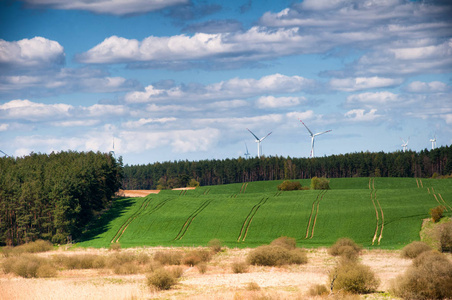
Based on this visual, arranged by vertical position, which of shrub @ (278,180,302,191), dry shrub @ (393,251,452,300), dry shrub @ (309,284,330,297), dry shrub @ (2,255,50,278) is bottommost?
dry shrub @ (2,255,50,278)

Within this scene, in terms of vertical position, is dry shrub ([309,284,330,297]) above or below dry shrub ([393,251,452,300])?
below

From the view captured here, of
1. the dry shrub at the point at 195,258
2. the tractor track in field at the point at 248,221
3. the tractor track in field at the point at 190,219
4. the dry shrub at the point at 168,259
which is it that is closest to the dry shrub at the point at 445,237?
the dry shrub at the point at 195,258

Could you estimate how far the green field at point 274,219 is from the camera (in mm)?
92256

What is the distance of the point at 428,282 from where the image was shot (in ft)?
122

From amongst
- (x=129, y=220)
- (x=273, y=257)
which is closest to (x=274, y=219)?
(x=129, y=220)

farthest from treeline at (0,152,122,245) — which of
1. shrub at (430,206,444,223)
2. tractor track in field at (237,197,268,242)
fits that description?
shrub at (430,206,444,223)

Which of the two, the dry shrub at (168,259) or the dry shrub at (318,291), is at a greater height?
the dry shrub at (318,291)

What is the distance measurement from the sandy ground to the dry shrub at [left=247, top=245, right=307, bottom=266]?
1.79 m

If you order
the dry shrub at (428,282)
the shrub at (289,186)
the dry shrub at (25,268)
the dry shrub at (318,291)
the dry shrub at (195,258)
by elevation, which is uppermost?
the shrub at (289,186)

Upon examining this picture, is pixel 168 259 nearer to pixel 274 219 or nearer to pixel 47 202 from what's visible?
pixel 274 219

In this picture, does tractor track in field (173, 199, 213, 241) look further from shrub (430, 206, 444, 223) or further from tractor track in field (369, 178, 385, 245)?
shrub (430, 206, 444, 223)

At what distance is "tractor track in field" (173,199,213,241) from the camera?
10281 centimetres

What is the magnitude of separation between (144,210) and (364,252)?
6430cm

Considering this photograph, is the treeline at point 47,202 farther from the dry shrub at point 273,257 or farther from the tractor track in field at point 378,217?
the tractor track in field at point 378,217
